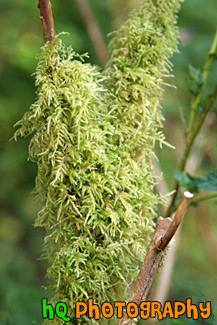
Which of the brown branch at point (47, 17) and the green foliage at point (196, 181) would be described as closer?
the brown branch at point (47, 17)

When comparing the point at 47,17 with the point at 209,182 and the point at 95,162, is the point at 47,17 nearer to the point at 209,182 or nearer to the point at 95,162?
the point at 95,162

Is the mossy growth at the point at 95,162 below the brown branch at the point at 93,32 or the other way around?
below

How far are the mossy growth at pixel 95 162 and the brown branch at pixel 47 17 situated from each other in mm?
16

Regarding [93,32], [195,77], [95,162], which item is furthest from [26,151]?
[95,162]

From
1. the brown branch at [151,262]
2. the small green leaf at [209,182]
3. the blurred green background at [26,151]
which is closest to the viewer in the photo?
the brown branch at [151,262]

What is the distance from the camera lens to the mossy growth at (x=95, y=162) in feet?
1.59

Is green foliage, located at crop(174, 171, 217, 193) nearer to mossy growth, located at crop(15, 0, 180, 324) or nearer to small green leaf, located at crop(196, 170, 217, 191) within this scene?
small green leaf, located at crop(196, 170, 217, 191)

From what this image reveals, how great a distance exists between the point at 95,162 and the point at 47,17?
20 centimetres

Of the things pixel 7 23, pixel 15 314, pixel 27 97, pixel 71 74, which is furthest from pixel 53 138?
pixel 7 23

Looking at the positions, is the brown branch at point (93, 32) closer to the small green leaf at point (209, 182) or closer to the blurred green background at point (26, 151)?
the blurred green background at point (26, 151)

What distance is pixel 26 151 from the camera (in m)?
3.13

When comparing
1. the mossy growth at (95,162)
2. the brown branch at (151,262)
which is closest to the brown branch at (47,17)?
the mossy growth at (95,162)

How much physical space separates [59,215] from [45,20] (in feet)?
0.86

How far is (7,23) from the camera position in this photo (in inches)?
115
